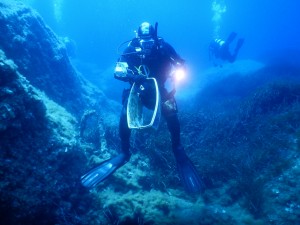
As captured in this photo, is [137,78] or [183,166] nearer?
[137,78]

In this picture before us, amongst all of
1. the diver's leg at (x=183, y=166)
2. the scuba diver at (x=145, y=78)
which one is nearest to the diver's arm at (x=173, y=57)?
the scuba diver at (x=145, y=78)

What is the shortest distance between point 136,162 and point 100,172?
1463 millimetres

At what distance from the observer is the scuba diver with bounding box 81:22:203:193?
16.5 feet

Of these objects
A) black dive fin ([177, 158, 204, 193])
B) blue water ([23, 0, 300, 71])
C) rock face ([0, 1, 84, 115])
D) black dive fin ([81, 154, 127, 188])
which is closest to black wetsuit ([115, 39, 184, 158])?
black dive fin ([81, 154, 127, 188])

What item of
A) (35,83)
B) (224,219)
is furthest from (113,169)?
(35,83)

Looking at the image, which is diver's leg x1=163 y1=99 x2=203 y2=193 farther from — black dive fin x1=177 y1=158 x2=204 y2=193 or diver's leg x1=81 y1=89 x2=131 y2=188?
diver's leg x1=81 y1=89 x2=131 y2=188

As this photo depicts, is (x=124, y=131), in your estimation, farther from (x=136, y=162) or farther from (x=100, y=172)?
(x=136, y=162)

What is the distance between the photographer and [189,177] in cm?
516

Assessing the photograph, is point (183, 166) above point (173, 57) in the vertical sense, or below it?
below

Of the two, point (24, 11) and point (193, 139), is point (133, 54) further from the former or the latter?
point (24, 11)

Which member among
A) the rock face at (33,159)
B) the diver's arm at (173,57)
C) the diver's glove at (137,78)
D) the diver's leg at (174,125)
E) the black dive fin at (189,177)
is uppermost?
the diver's arm at (173,57)

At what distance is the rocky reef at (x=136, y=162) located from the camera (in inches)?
156

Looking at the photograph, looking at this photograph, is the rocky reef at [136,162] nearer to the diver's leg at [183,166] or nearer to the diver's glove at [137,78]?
the diver's leg at [183,166]

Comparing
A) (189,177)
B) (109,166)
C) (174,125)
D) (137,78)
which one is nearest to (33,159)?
(109,166)
